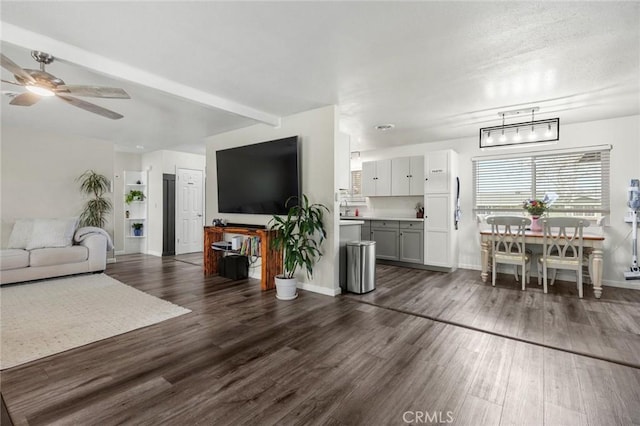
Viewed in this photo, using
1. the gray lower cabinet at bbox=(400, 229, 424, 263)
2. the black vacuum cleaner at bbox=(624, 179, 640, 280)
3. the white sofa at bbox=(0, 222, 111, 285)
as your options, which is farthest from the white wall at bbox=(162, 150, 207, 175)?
the black vacuum cleaner at bbox=(624, 179, 640, 280)

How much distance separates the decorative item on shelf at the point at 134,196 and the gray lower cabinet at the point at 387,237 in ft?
17.7

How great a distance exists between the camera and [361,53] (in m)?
2.52

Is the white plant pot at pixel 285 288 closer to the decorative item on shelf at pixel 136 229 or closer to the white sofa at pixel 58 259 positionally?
the white sofa at pixel 58 259

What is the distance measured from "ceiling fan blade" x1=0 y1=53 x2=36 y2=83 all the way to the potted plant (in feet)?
8.21

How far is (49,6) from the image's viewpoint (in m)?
1.94

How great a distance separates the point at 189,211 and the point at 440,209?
5.54 m

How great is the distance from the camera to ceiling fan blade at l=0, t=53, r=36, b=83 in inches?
81.5

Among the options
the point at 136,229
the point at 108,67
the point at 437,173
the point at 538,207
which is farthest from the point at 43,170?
the point at 538,207

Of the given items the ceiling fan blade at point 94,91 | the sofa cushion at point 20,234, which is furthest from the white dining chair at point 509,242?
the sofa cushion at point 20,234

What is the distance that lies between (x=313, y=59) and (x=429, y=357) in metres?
2.58

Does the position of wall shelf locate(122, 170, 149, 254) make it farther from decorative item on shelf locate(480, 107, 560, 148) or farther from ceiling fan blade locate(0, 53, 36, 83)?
decorative item on shelf locate(480, 107, 560, 148)

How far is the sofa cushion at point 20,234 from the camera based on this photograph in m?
4.50

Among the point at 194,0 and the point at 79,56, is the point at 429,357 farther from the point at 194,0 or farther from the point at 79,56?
the point at 79,56

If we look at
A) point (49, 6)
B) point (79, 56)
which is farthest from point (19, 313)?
point (49, 6)
